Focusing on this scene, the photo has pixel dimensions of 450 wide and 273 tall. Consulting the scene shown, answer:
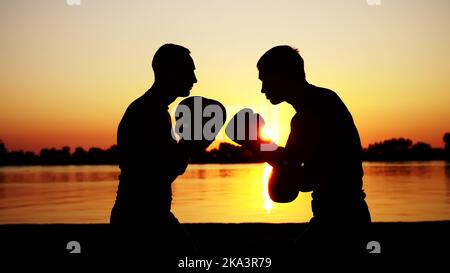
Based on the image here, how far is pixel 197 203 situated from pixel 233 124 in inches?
957

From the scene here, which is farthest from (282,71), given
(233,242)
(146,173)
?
(233,242)

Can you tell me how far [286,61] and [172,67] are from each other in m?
0.80

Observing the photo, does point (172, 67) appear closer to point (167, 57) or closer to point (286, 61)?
point (167, 57)

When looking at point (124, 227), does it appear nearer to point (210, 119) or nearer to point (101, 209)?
point (210, 119)

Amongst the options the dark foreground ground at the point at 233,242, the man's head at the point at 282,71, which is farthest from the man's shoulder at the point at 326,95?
the dark foreground ground at the point at 233,242

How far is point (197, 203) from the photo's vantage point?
28.4m

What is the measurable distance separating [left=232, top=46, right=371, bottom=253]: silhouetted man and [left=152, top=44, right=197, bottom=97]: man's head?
2.01 feet

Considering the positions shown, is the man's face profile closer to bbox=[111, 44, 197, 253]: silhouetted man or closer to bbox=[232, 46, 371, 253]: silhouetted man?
bbox=[232, 46, 371, 253]: silhouetted man

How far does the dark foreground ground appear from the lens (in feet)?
15.7

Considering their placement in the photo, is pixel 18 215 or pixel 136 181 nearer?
pixel 136 181

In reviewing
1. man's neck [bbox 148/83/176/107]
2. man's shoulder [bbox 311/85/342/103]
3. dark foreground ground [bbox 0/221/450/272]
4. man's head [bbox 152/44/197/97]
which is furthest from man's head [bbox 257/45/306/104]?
dark foreground ground [bbox 0/221/450/272]

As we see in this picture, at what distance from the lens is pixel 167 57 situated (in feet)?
13.8
